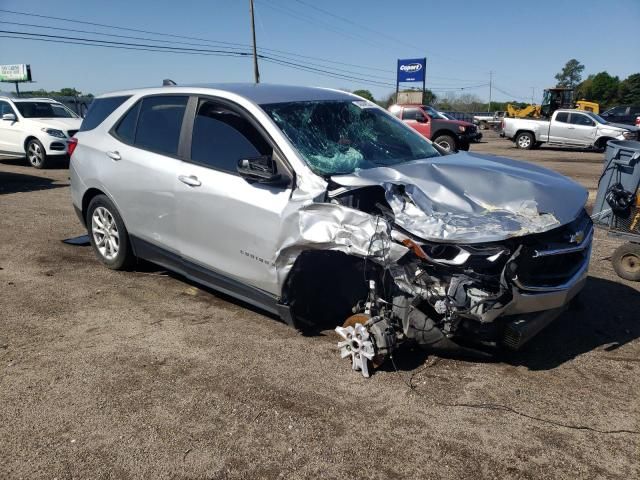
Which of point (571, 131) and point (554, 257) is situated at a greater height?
point (554, 257)

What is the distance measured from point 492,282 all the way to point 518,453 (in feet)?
3.10

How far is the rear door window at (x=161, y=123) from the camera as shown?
452 centimetres

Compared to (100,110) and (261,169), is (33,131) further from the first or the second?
(261,169)

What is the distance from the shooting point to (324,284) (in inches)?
149

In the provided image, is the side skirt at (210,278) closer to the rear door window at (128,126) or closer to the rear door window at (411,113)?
the rear door window at (128,126)

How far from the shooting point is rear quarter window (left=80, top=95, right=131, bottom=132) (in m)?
5.34

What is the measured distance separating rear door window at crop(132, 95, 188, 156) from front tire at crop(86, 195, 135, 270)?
788 mm

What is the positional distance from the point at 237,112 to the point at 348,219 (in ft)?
4.60

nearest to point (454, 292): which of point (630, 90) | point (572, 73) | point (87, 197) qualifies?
point (87, 197)

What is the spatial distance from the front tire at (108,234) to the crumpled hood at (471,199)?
2.63 m

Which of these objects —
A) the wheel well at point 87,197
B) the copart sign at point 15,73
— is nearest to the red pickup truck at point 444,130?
the wheel well at point 87,197

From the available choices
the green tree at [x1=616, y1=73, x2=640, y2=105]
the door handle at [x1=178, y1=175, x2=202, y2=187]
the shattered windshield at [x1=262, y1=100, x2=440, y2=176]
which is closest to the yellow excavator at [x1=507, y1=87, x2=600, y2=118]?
the shattered windshield at [x1=262, y1=100, x2=440, y2=176]

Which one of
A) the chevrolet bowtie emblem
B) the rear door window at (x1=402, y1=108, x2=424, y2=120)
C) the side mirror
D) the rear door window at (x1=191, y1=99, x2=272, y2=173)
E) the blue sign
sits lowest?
the chevrolet bowtie emblem

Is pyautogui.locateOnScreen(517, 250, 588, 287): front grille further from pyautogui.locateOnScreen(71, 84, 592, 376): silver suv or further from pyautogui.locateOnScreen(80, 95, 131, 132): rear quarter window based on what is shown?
pyautogui.locateOnScreen(80, 95, 131, 132): rear quarter window
